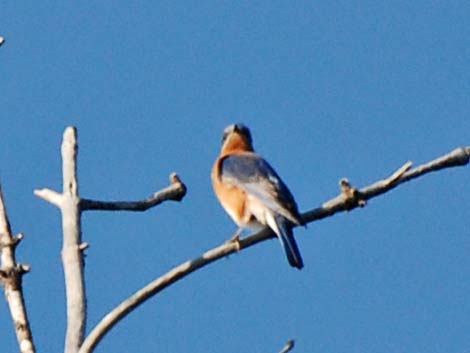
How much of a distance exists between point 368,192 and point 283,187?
→ 2744mm

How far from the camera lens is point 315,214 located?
490 cm

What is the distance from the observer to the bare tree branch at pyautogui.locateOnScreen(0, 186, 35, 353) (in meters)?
3.88

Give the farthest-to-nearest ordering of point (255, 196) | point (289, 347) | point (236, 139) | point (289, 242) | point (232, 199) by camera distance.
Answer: point (236, 139)
point (232, 199)
point (255, 196)
point (289, 242)
point (289, 347)

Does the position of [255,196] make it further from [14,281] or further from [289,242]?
[14,281]

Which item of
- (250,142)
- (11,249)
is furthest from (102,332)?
(250,142)

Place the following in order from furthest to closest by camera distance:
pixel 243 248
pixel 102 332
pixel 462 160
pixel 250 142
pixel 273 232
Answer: pixel 250 142, pixel 273 232, pixel 243 248, pixel 462 160, pixel 102 332

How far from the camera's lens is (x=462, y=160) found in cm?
449

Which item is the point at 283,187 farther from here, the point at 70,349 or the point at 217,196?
the point at 70,349

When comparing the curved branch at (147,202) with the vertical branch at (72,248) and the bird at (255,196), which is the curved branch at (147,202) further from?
the bird at (255,196)

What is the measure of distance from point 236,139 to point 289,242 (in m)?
2.86

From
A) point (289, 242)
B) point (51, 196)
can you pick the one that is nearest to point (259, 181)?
point (289, 242)

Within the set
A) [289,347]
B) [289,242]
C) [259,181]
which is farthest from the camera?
[259,181]

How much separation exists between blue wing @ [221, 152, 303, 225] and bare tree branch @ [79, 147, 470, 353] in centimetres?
153

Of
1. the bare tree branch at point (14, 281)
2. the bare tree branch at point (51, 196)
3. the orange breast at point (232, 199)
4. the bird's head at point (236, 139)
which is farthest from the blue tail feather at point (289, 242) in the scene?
the bird's head at point (236, 139)
